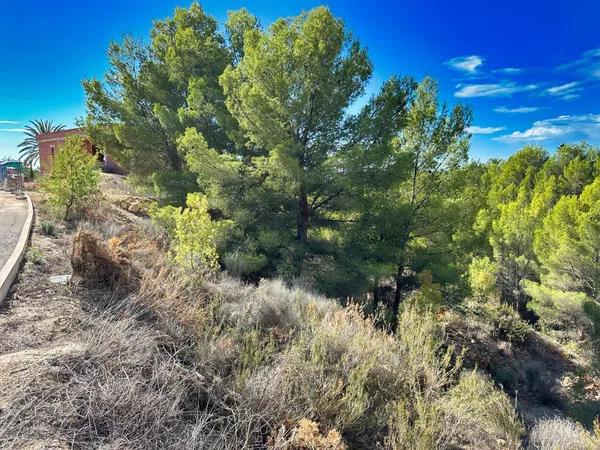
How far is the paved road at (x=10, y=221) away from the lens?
6160mm

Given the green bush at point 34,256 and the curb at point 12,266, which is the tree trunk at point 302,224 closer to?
the green bush at point 34,256

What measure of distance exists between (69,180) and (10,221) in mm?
1647

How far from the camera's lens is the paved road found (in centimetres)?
616

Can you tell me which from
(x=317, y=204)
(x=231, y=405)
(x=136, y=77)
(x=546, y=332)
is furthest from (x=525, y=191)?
(x=231, y=405)

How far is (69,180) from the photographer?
895 centimetres

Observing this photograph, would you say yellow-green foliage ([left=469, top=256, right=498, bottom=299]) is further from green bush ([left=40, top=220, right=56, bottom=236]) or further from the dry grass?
green bush ([left=40, top=220, right=56, bottom=236])

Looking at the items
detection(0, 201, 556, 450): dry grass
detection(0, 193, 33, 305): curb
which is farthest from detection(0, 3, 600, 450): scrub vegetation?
detection(0, 193, 33, 305): curb

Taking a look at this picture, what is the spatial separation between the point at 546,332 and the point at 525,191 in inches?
340

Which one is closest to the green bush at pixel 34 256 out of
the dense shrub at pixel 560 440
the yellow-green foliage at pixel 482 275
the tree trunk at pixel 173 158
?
the dense shrub at pixel 560 440

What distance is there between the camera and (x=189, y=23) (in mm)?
14000

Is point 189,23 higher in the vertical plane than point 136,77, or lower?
higher

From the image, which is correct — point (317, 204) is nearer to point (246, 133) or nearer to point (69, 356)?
point (246, 133)

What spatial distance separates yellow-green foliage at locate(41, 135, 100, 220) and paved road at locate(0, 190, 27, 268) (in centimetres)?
94

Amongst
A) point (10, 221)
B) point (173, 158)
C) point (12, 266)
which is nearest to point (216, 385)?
point (12, 266)
